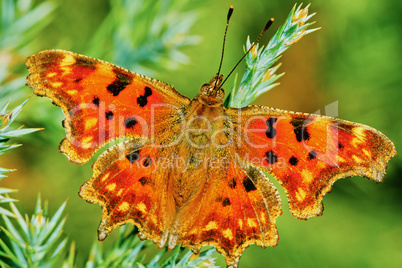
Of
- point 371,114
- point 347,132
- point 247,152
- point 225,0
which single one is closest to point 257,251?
point 247,152

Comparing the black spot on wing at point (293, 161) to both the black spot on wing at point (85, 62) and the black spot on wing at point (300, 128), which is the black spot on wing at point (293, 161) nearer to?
the black spot on wing at point (300, 128)

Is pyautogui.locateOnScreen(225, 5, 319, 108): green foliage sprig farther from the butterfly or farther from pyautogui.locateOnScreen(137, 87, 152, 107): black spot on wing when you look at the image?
pyautogui.locateOnScreen(137, 87, 152, 107): black spot on wing

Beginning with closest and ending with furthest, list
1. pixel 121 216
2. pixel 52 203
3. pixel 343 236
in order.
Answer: pixel 121 216
pixel 52 203
pixel 343 236

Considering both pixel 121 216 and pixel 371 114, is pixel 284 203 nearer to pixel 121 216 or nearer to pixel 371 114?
pixel 371 114

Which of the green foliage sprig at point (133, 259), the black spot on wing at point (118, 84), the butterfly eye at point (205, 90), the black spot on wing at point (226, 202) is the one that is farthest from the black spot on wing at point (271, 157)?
the black spot on wing at point (118, 84)

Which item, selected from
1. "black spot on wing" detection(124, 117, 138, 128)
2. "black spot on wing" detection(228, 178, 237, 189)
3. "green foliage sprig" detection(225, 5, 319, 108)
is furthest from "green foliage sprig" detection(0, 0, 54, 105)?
"black spot on wing" detection(228, 178, 237, 189)

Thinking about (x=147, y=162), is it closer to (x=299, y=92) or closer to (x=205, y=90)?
(x=205, y=90)
